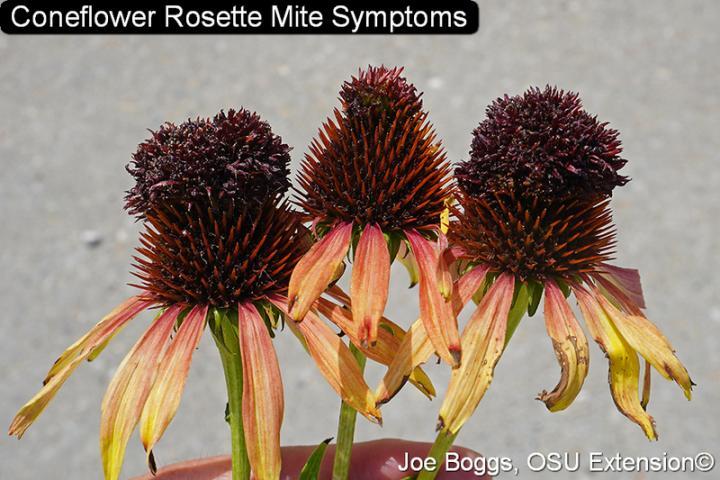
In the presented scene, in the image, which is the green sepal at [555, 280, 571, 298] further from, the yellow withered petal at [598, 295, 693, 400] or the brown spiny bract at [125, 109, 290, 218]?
the brown spiny bract at [125, 109, 290, 218]

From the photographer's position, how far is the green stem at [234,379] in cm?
60

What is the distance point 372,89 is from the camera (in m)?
0.61

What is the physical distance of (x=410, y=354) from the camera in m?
0.57

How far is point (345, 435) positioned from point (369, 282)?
0.15m

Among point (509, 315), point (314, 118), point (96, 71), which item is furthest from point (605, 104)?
point (509, 315)

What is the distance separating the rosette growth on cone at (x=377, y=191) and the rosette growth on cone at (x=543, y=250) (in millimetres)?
27

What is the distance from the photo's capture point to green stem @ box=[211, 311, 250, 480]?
1.98ft

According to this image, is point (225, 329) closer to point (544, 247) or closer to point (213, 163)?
point (213, 163)

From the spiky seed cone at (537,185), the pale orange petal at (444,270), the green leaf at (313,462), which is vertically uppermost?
the spiky seed cone at (537,185)

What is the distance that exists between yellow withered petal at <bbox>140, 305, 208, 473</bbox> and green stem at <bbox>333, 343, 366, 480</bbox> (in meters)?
0.13

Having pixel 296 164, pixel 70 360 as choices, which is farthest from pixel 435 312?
pixel 296 164

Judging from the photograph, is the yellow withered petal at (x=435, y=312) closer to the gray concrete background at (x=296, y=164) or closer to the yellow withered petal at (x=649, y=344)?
the yellow withered petal at (x=649, y=344)

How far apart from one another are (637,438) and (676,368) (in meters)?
1.39

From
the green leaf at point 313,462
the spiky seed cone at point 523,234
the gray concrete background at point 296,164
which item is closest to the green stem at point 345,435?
the green leaf at point 313,462
